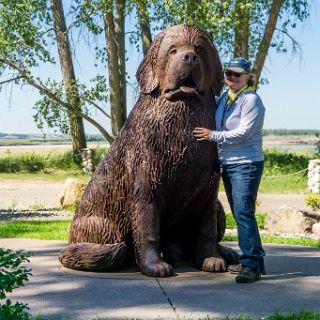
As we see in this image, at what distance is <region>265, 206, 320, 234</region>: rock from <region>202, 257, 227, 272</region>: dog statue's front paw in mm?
4437

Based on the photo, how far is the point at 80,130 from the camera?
24.5m

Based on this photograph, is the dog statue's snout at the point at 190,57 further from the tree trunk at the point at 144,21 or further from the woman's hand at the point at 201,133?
the tree trunk at the point at 144,21

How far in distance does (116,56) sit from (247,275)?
52.6ft

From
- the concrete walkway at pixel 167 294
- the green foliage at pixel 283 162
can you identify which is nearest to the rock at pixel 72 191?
the concrete walkway at pixel 167 294

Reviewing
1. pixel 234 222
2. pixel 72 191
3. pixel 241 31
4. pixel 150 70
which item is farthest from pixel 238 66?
pixel 241 31

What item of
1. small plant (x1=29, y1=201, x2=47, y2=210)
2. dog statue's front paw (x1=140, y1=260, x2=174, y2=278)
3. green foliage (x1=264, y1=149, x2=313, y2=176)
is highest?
dog statue's front paw (x1=140, y1=260, x2=174, y2=278)

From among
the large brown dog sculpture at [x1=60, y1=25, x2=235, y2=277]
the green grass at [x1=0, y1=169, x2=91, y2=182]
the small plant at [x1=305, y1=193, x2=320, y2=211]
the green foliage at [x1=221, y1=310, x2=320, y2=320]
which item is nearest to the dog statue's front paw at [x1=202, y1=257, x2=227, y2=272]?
the large brown dog sculpture at [x1=60, y1=25, x2=235, y2=277]

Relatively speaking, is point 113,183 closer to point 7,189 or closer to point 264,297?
point 264,297

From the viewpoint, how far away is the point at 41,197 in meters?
15.9

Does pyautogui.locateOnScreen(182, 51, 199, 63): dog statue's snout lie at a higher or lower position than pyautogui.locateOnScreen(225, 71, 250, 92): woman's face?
higher

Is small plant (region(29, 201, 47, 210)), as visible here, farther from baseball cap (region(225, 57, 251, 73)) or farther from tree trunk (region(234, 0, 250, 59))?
baseball cap (region(225, 57, 251, 73))

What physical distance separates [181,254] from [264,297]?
1.24 metres

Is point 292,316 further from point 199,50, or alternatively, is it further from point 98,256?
point 199,50

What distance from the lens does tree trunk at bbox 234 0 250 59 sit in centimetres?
1675
